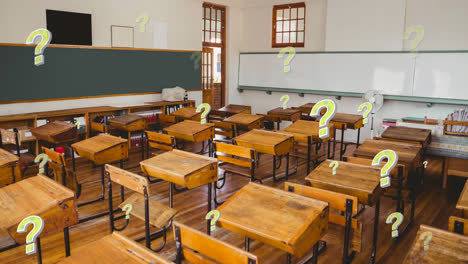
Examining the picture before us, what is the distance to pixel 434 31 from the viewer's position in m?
7.22

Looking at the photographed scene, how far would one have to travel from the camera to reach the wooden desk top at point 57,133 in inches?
197

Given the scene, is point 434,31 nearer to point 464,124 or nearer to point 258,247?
point 464,124

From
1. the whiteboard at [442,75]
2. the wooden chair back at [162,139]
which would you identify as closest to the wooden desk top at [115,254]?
the wooden chair back at [162,139]

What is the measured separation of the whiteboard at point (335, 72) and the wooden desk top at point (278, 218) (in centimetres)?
588

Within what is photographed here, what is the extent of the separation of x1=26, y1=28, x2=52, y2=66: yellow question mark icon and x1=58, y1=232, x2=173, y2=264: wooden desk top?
5002 millimetres

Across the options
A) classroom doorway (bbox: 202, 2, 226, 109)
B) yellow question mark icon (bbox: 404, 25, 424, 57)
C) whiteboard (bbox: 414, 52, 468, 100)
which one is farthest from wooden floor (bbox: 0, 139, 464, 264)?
classroom doorway (bbox: 202, 2, 226, 109)

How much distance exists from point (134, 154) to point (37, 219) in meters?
4.75

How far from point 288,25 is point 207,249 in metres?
8.26

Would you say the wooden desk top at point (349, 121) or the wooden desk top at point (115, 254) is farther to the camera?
the wooden desk top at point (349, 121)

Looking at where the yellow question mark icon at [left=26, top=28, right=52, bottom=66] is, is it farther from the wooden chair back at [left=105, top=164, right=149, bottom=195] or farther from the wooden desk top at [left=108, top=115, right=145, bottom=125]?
the wooden chair back at [left=105, top=164, right=149, bottom=195]

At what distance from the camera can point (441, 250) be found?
6.05ft

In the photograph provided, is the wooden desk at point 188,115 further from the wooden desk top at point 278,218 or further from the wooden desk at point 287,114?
the wooden desk top at point 278,218

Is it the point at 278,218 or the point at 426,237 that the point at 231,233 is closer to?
the point at 278,218

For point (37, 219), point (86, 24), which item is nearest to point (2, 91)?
point (86, 24)
